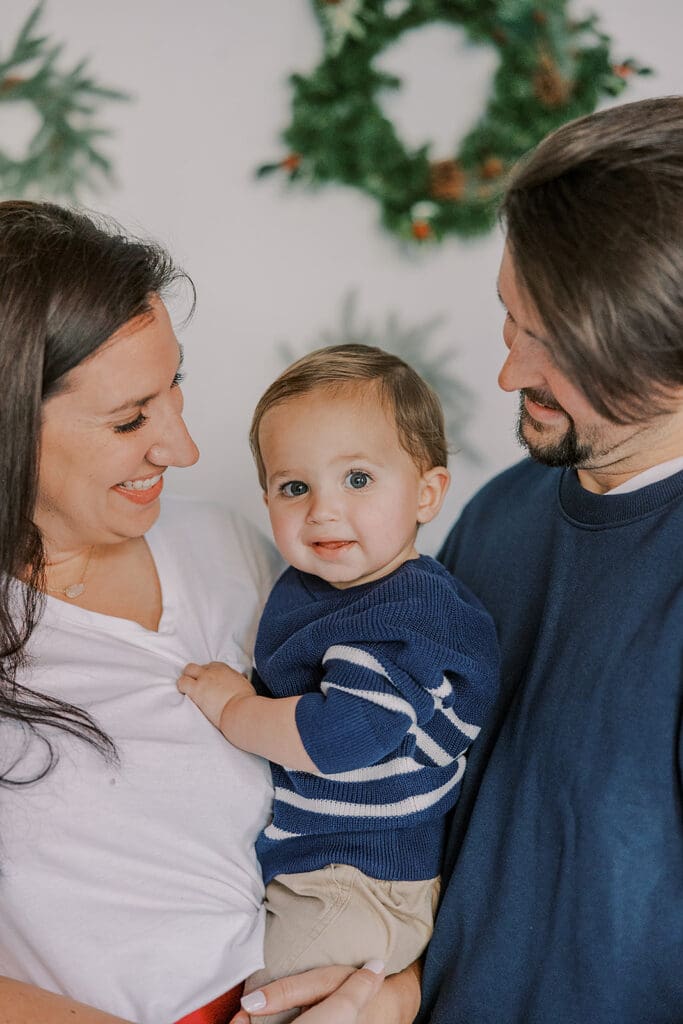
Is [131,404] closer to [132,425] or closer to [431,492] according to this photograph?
[132,425]

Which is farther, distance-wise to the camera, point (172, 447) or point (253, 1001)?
point (172, 447)

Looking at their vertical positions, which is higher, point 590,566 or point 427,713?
point 590,566

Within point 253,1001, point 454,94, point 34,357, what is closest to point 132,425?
point 34,357

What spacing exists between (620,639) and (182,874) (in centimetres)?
75

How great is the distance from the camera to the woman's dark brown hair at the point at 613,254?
1385 mm

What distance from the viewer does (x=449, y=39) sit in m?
2.63

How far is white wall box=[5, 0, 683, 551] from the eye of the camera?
261 cm

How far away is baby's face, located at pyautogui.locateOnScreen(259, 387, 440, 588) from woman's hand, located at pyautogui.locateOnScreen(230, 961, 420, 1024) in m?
0.62

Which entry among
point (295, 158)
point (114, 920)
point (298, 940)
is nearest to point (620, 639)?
point (298, 940)

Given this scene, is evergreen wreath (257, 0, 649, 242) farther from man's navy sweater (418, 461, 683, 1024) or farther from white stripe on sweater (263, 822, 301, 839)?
white stripe on sweater (263, 822, 301, 839)

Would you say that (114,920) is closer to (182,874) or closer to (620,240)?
(182,874)

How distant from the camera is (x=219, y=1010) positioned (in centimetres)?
162

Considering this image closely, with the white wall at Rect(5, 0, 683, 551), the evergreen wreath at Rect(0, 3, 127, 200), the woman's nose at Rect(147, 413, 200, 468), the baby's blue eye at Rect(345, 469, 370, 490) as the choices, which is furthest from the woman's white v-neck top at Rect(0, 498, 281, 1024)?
the evergreen wreath at Rect(0, 3, 127, 200)

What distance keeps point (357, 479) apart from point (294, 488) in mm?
119
